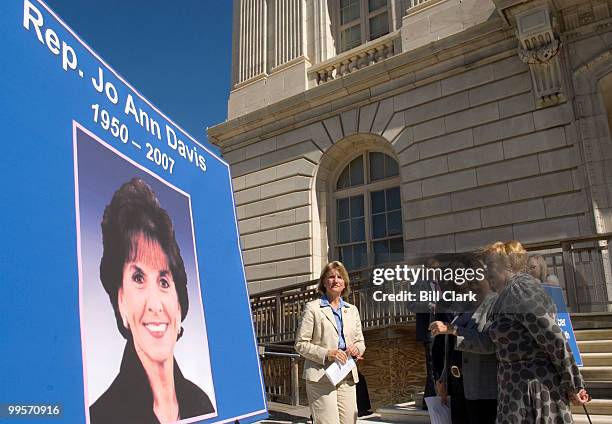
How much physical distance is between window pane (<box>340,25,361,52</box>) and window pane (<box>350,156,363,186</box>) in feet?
11.2

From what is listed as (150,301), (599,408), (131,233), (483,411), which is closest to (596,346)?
(599,408)

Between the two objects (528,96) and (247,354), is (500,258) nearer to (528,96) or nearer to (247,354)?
(247,354)

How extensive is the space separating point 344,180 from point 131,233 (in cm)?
1209

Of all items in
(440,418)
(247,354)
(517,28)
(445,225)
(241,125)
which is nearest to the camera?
(247,354)

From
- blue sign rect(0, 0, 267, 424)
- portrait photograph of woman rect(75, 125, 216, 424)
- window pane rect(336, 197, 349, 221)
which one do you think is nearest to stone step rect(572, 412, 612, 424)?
blue sign rect(0, 0, 267, 424)

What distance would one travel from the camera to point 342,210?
1403 centimetres

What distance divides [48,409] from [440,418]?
2.96 meters

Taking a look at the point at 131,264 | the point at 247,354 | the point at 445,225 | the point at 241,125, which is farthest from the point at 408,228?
the point at 131,264

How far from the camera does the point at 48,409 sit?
1.62 meters

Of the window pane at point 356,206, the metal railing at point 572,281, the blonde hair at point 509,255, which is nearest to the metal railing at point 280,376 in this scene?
the metal railing at point 572,281

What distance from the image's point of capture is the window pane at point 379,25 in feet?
47.1

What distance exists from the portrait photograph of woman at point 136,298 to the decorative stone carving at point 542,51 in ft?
31.0

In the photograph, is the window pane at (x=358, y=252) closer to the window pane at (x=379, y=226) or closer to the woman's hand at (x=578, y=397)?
the window pane at (x=379, y=226)

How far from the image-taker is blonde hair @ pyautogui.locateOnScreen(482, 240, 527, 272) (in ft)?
11.2
